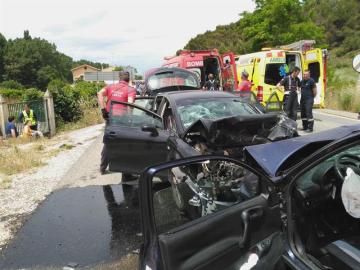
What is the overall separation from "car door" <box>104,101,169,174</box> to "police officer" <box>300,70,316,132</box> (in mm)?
6595

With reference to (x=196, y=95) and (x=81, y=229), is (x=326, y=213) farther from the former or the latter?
(x=196, y=95)

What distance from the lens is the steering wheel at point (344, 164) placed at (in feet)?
8.58

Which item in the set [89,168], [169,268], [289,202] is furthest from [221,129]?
[89,168]

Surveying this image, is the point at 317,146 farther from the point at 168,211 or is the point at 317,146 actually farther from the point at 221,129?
the point at 221,129

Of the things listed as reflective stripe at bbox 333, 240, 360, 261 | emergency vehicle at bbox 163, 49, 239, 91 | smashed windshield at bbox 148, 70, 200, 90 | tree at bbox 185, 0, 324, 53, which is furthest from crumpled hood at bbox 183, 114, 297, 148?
tree at bbox 185, 0, 324, 53

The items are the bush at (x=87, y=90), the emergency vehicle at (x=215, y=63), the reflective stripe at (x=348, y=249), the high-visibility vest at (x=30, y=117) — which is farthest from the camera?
the bush at (x=87, y=90)

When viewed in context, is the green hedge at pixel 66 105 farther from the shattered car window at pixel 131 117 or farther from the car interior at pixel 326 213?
the car interior at pixel 326 213

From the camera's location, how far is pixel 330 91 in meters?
20.0

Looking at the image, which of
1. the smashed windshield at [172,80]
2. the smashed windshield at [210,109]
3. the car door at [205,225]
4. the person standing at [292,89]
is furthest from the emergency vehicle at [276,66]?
the car door at [205,225]

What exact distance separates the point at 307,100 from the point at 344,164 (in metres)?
9.17

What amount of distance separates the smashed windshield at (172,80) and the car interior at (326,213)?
9.10 meters

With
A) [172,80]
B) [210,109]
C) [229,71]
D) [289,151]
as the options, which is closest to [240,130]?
[210,109]

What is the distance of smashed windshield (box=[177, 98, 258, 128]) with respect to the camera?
19.4 feet

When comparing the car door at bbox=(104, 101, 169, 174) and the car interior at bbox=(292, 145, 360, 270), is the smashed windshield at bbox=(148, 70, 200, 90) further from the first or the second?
the car interior at bbox=(292, 145, 360, 270)
